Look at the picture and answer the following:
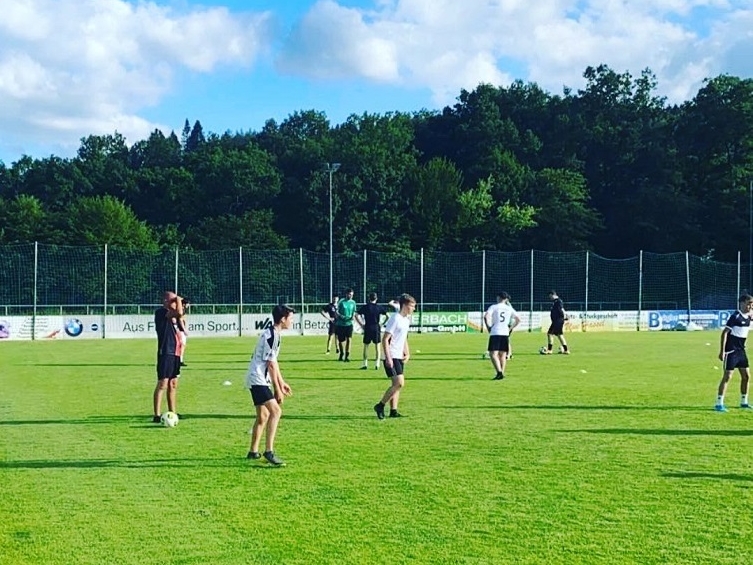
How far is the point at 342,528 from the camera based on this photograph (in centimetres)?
765

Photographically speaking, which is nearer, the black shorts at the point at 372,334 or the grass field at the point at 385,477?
the grass field at the point at 385,477

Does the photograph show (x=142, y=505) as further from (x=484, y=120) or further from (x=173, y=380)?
(x=484, y=120)

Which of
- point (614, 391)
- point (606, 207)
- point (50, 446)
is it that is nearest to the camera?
point (50, 446)

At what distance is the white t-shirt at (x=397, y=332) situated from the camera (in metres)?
14.0

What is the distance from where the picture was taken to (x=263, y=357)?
1017 cm

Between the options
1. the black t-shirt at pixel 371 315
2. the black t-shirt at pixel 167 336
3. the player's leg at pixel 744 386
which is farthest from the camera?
the black t-shirt at pixel 371 315

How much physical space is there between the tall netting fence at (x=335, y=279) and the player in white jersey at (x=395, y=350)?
28205 millimetres

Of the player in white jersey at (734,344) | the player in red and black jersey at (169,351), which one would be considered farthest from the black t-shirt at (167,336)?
the player in white jersey at (734,344)

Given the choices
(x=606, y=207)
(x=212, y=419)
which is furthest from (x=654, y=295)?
(x=212, y=419)

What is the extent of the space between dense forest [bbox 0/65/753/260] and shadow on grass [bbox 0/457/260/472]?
196 feet

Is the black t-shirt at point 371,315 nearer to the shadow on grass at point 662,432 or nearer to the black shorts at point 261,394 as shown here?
the shadow on grass at point 662,432

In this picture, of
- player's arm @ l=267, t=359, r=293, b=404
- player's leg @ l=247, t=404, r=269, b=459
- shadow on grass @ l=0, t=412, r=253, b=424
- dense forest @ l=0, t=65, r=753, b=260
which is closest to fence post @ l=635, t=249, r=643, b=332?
dense forest @ l=0, t=65, r=753, b=260

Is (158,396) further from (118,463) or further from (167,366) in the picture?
(118,463)

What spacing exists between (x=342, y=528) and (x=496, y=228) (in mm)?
68243
